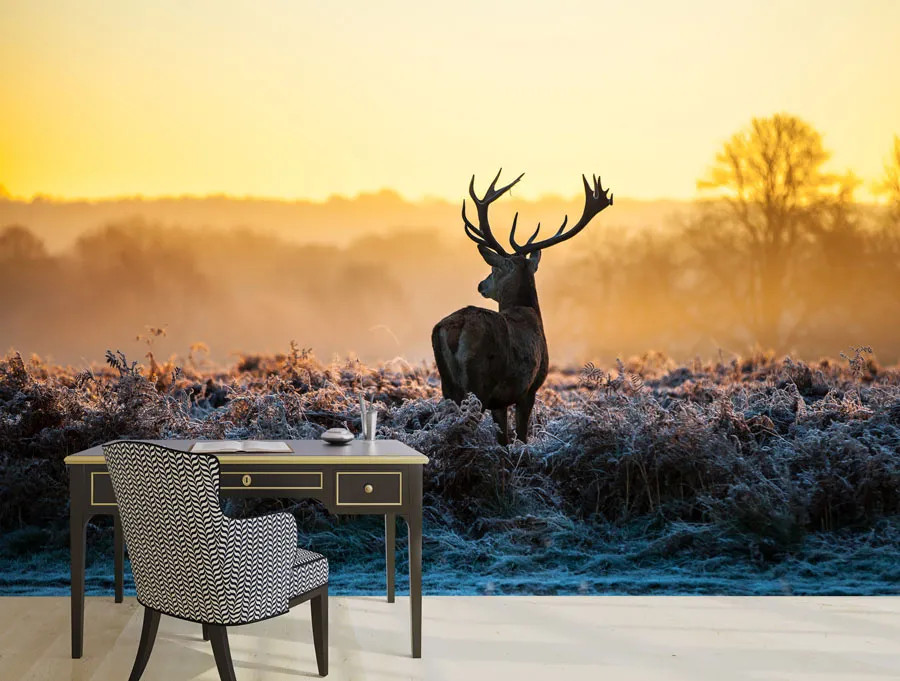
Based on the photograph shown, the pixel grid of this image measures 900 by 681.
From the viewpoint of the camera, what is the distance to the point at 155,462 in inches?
134

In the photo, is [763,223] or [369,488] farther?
[763,223]

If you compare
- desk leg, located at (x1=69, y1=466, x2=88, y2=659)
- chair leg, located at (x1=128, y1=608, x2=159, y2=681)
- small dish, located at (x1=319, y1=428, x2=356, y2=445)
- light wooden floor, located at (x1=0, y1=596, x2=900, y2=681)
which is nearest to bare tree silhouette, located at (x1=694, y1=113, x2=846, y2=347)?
light wooden floor, located at (x1=0, y1=596, x2=900, y2=681)

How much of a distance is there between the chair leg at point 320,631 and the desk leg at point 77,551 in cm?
106

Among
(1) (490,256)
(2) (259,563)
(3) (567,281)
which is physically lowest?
(2) (259,563)

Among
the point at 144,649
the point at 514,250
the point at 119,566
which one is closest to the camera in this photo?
the point at 144,649

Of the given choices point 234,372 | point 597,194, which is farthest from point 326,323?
point 597,194

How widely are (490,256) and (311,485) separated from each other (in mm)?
2534

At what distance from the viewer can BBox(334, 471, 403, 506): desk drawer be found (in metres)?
4.12

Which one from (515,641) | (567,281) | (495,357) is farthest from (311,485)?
(567,281)

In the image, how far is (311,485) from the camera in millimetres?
4109

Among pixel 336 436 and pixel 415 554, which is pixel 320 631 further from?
pixel 336 436

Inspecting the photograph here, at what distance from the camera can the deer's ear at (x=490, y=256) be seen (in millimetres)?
6191

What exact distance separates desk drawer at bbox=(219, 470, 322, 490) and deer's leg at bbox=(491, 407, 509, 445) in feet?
7.12

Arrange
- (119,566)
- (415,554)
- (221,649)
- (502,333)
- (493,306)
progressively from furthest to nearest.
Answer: (493,306) < (502,333) < (119,566) < (415,554) < (221,649)
